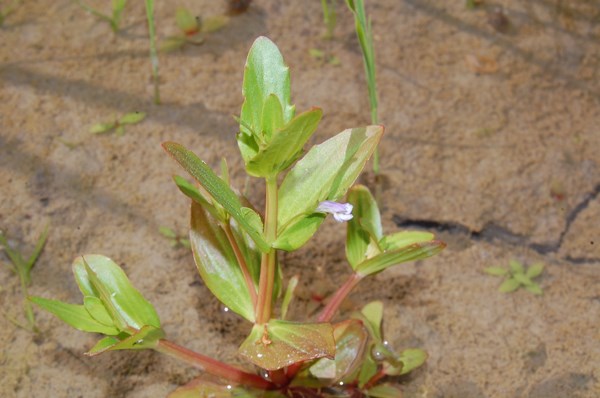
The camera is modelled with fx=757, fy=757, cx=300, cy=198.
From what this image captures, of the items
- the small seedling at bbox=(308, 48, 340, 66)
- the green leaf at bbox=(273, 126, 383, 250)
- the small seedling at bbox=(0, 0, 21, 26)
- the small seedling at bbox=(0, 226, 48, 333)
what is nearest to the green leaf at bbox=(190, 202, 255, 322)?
the green leaf at bbox=(273, 126, 383, 250)

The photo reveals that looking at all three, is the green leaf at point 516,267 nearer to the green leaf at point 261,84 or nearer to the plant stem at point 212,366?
the plant stem at point 212,366

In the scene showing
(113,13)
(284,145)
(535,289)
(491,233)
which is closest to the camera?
(284,145)

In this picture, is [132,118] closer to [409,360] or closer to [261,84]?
[261,84]

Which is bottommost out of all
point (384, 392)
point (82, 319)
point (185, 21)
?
point (384, 392)

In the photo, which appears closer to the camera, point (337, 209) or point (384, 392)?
point (337, 209)

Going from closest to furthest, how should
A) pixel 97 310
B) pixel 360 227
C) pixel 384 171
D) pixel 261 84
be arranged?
pixel 261 84 → pixel 97 310 → pixel 360 227 → pixel 384 171

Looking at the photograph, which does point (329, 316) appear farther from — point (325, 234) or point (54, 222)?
point (54, 222)

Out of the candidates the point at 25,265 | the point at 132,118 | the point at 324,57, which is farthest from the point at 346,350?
the point at 324,57
